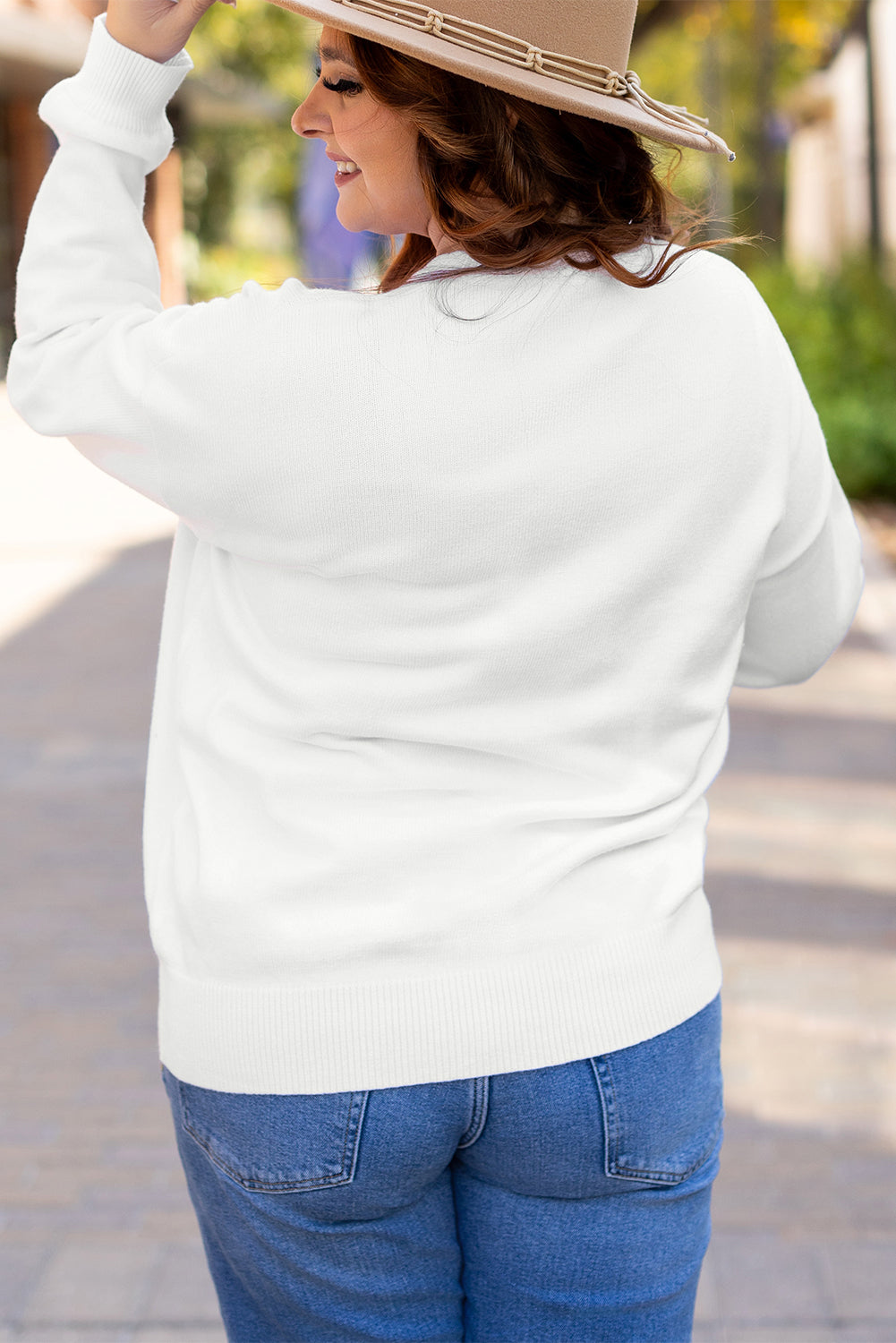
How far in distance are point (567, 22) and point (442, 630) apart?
470mm

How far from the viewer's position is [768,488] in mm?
1290

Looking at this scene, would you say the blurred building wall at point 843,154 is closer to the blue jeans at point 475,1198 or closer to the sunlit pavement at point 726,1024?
the sunlit pavement at point 726,1024

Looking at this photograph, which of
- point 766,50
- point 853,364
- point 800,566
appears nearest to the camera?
point 800,566

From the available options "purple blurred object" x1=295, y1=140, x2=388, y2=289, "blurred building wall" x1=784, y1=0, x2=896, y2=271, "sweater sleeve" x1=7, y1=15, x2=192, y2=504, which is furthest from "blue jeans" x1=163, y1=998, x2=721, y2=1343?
"blurred building wall" x1=784, y1=0, x2=896, y2=271

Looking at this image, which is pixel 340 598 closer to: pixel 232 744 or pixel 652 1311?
pixel 232 744

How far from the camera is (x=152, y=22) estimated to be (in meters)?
1.29

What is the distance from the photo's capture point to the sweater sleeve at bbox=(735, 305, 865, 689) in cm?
131

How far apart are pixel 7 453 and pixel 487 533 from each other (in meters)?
13.3

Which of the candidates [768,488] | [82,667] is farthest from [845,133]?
[768,488]

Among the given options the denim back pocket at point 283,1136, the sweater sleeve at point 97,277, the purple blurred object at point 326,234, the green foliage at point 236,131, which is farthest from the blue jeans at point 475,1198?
the green foliage at point 236,131

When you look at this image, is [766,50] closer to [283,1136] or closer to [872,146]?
[872,146]

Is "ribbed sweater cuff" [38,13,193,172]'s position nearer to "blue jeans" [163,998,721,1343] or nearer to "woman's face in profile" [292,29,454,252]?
"woman's face in profile" [292,29,454,252]

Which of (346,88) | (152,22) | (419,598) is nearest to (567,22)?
(346,88)

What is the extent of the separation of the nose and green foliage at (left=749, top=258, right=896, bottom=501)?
968 cm
